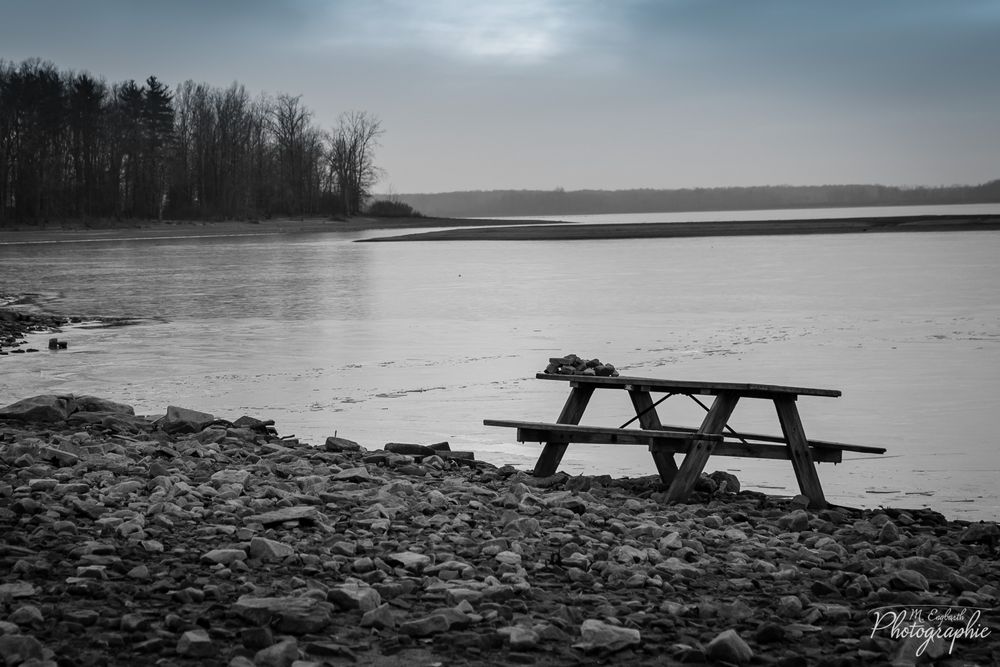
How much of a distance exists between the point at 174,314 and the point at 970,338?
17029 millimetres

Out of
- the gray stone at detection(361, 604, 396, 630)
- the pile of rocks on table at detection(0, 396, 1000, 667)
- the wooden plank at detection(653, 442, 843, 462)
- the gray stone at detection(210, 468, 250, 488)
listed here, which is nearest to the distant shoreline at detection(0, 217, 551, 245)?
the gray stone at detection(210, 468, 250, 488)

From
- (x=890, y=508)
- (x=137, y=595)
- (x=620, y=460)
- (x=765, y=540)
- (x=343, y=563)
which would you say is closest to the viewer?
(x=137, y=595)

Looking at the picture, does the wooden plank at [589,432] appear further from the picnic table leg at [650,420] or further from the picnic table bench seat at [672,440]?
the picnic table leg at [650,420]

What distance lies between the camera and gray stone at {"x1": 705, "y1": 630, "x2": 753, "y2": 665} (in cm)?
469

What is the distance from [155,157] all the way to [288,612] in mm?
109977

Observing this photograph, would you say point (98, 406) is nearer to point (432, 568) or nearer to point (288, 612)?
point (432, 568)

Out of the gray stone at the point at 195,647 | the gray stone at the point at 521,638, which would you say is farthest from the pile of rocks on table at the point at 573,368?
the gray stone at the point at 195,647

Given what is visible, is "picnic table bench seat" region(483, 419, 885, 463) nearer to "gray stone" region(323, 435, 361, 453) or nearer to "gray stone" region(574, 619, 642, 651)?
"gray stone" region(323, 435, 361, 453)

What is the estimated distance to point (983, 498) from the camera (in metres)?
8.49

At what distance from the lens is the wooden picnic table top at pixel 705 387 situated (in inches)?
318

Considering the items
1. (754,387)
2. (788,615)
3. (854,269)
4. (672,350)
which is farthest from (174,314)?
(854,269)

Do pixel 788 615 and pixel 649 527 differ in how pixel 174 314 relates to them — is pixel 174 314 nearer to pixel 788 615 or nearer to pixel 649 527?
pixel 649 527

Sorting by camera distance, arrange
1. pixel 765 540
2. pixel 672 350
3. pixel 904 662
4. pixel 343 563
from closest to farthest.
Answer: pixel 904 662, pixel 343 563, pixel 765 540, pixel 672 350

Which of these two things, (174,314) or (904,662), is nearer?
(904,662)
